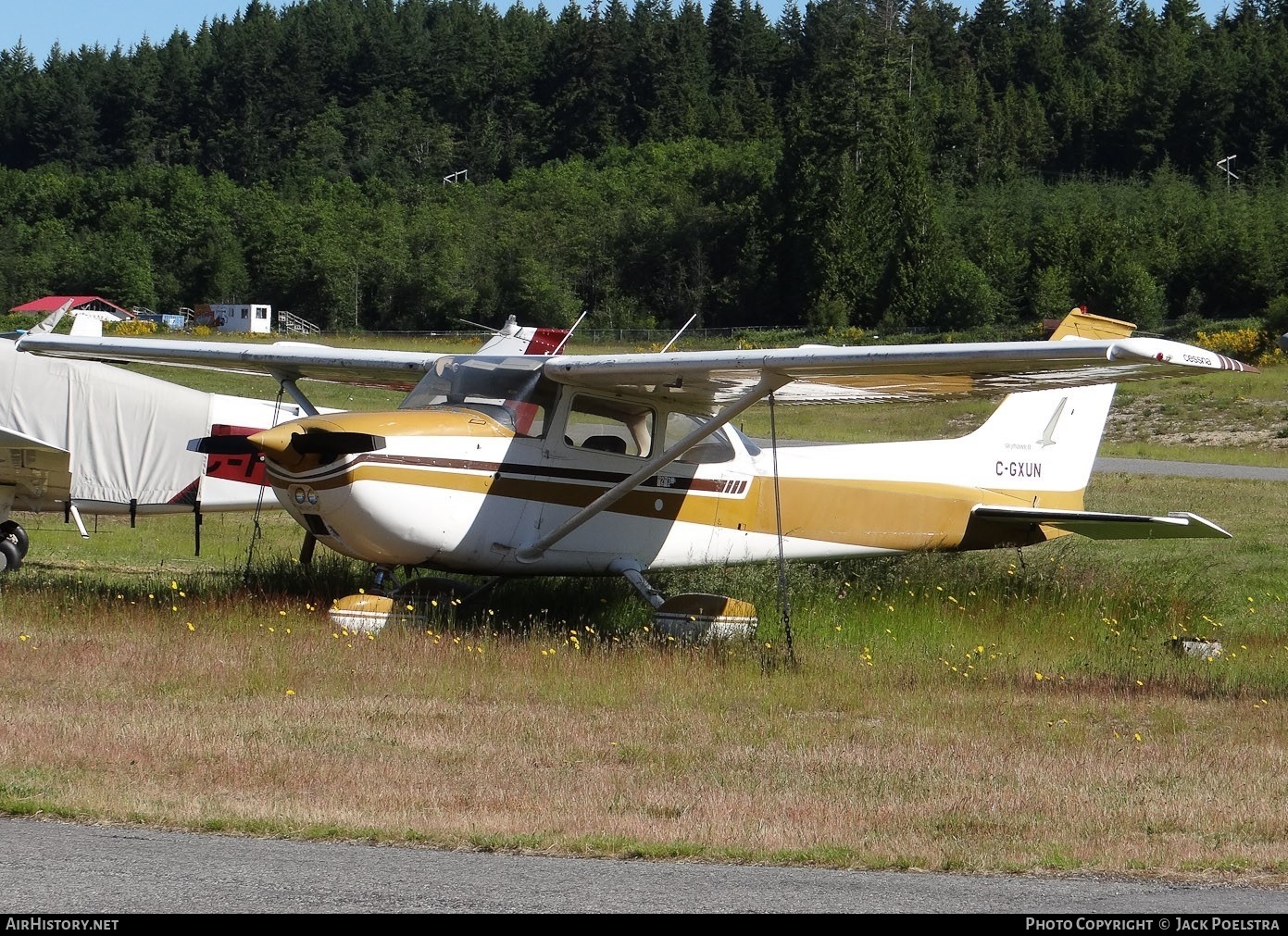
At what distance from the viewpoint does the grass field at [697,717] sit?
18.8 feet

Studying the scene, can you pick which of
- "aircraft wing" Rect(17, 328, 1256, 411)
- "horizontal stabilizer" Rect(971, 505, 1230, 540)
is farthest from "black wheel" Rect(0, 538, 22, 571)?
"horizontal stabilizer" Rect(971, 505, 1230, 540)

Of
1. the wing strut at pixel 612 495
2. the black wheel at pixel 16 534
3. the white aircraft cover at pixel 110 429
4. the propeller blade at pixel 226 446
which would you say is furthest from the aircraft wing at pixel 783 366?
the black wheel at pixel 16 534

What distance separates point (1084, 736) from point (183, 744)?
4538mm

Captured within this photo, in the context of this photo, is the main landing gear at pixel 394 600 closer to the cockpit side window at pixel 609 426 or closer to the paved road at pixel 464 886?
the cockpit side window at pixel 609 426

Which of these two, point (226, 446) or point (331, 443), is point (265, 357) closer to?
point (226, 446)

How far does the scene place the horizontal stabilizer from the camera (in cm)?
1230

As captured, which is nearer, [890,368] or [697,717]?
[697,717]

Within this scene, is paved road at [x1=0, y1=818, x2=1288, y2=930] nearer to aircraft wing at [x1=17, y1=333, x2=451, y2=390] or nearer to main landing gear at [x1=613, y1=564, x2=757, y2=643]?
main landing gear at [x1=613, y1=564, x2=757, y2=643]

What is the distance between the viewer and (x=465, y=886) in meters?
4.79

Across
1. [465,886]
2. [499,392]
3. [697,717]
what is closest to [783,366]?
[499,392]

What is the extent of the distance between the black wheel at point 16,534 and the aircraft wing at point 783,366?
6.63ft

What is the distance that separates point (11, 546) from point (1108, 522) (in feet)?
34.3
